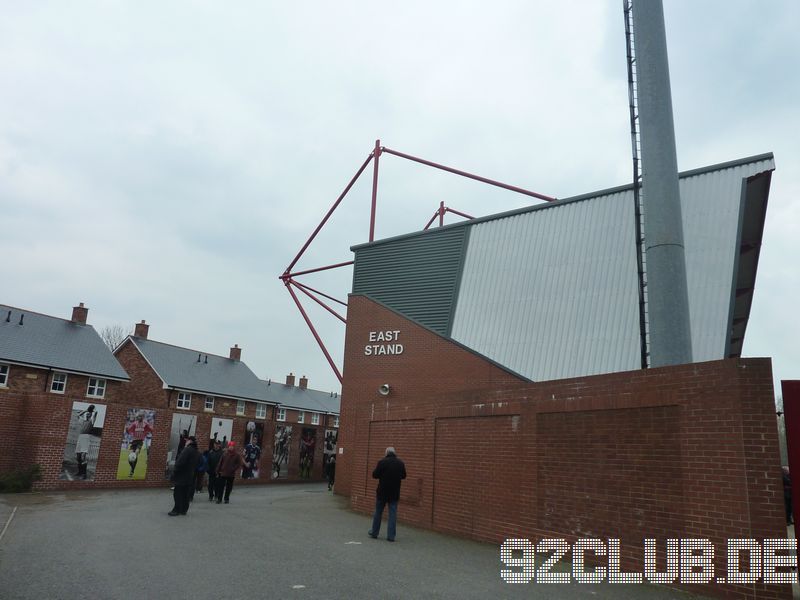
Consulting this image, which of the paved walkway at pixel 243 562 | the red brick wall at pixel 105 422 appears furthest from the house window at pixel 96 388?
the paved walkway at pixel 243 562

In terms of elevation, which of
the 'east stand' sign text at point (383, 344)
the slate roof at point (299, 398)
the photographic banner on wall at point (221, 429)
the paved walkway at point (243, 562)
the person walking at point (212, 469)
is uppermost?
the 'east stand' sign text at point (383, 344)

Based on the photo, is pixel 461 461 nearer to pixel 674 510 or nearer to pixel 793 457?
pixel 674 510

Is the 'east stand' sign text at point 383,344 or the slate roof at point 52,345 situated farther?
the slate roof at point 52,345

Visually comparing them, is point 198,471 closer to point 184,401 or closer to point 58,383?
point 58,383

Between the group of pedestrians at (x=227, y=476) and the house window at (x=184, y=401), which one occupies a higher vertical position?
the house window at (x=184, y=401)

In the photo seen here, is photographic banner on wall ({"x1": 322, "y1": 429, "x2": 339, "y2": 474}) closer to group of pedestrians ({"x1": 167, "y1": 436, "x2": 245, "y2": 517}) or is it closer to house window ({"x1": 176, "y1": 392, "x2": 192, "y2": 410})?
house window ({"x1": 176, "y1": 392, "x2": 192, "y2": 410})

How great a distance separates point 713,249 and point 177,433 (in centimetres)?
2312

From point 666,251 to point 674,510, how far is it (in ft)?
19.3

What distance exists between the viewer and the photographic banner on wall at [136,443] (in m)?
24.3

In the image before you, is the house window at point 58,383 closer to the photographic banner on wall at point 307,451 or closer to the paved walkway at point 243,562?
the paved walkway at point 243,562

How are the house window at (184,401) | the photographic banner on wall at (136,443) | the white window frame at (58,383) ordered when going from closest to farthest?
the white window frame at (58,383) < the photographic banner on wall at (136,443) < the house window at (184,401)

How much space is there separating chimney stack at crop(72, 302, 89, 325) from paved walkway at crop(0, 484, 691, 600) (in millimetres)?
16292

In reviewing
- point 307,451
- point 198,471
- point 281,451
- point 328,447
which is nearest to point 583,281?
point 198,471

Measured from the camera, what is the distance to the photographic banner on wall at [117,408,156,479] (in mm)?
24312
